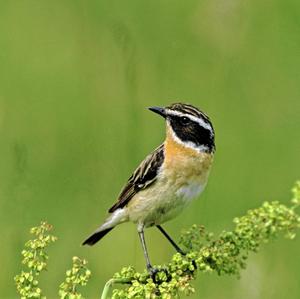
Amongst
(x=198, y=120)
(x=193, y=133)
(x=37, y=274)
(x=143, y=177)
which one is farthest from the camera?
(x=143, y=177)

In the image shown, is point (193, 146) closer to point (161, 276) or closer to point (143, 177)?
point (143, 177)

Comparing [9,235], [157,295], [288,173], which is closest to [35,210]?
[9,235]

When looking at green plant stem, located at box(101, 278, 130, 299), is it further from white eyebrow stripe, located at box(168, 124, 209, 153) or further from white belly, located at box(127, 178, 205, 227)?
white eyebrow stripe, located at box(168, 124, 209, 153)

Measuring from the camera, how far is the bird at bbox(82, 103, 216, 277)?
648cm

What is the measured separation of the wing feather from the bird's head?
0.20 m

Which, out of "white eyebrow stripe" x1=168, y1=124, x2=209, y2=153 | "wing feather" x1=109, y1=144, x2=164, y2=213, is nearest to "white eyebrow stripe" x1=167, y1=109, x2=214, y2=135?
"white eyebrow stripe" x1=168, y1=124, x2=209, y2=153

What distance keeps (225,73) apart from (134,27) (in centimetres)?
171

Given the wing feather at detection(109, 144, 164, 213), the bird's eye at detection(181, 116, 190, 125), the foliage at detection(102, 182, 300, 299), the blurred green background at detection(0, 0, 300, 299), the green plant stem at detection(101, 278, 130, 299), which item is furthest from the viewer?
the blurred green background at detection(0, 0, 300, 299)

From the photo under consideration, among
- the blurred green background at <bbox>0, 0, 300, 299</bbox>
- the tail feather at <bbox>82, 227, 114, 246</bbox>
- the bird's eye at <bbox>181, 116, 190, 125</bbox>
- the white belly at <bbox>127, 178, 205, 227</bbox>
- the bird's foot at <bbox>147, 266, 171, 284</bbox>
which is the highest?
the blurred green background at <bbox>0, 0, 300, 299</bbox>

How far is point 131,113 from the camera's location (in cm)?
745

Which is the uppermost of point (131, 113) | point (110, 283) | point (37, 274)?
point (131, 113)

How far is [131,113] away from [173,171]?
39.0 inches

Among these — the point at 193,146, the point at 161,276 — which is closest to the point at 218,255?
the point at 161,276

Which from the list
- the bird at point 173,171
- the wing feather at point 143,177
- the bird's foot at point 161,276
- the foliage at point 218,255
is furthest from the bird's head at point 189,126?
the bird's foot at point 161,276
